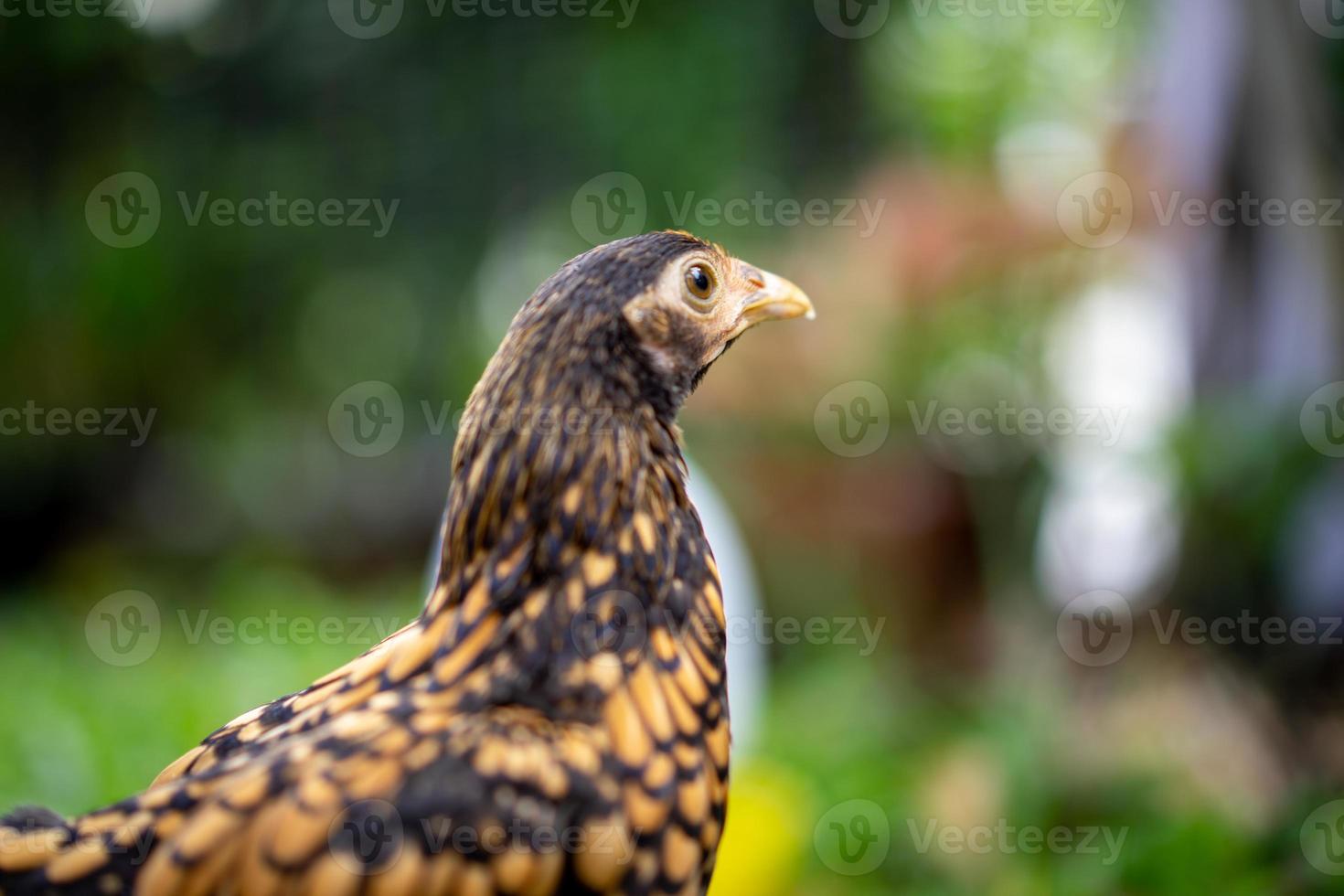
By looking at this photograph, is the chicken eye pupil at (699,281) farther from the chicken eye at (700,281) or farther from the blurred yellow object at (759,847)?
the blurred yellow object at (759,847)

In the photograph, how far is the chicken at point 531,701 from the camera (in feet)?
4.39

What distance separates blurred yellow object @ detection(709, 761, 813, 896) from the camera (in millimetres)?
3199

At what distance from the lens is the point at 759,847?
3.21 m

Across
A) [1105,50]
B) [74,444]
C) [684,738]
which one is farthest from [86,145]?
[1105,50]

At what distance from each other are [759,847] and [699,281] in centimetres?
203

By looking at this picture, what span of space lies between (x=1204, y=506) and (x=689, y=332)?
3.36 metres

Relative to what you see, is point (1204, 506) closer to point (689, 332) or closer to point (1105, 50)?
point (689, 332)

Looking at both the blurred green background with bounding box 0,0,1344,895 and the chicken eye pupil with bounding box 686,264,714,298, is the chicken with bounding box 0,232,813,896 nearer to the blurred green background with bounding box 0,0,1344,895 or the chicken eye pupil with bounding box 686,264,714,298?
the chicken eye pupil with bounding box 686,264,714,298

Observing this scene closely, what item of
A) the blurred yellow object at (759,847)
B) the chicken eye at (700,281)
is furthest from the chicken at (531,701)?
the blurred yellow object at (759,847)

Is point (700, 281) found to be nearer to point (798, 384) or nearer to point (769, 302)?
point (769, 302)

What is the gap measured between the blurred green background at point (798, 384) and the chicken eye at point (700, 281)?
1988 millimetres

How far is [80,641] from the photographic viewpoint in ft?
18.2

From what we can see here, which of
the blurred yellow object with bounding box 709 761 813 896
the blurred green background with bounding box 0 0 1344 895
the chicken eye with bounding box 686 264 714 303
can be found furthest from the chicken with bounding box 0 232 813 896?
the blurred green background with bounding box 0 0 1344 895

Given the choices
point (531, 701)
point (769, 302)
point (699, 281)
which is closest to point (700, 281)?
point (699, 281)
